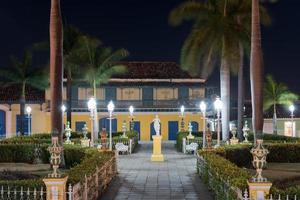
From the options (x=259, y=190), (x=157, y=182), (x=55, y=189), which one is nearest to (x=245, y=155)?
(x=157, y=182)

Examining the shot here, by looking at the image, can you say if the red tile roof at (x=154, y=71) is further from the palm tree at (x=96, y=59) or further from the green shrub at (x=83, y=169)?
the green shrub at (x=83, y=169)

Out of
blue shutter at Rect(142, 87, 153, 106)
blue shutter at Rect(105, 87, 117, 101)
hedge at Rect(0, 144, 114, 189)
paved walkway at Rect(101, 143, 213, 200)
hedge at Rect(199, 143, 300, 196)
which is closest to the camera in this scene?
hedge at Rect(0, 144, 114, 189)

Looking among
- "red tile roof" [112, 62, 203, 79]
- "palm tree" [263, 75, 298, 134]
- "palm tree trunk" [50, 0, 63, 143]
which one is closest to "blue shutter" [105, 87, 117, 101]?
"red tile roof" [112, 62, 203, 79]

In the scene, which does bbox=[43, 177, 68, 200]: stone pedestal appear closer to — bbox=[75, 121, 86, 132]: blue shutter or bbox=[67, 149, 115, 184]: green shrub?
bbox=[67, 149, 115, 184]: green shrub

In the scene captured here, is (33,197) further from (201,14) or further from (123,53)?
(123,53)

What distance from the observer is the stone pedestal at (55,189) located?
43.3 ft

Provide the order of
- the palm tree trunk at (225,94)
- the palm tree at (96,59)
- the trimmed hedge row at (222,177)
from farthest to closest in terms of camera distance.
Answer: the palm tree at (96,59)
the palm tree trunk at (225,94)
the trimmed hedge row at (222,177)

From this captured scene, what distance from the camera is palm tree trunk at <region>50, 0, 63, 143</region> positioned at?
75.6 feet

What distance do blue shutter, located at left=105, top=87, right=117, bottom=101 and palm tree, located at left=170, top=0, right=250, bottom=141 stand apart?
26212 millimetres

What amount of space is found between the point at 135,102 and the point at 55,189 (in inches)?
1897

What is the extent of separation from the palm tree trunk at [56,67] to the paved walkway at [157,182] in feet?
10.2

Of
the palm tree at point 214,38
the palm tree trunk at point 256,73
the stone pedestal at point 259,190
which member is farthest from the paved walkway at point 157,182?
the palm tree at point 214,38

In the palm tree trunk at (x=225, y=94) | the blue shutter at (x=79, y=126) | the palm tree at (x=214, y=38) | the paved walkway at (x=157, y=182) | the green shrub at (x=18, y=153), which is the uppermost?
the palm tree at (x=214, y=38)

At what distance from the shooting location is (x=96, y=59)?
46.8 meters
